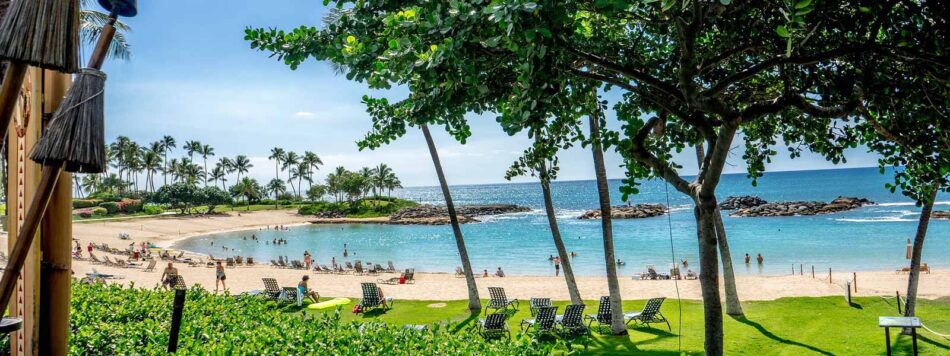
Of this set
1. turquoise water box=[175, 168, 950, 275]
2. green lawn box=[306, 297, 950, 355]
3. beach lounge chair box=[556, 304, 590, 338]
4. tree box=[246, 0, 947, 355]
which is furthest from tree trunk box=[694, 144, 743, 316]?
turquoise water box=[175, 168, 950, 275]

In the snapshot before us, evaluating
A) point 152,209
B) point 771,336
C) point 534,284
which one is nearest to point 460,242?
point 771,336

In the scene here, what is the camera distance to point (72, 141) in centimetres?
251

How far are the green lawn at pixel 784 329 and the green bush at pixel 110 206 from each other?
81.6m

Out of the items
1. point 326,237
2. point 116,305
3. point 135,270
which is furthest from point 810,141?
point 326,237

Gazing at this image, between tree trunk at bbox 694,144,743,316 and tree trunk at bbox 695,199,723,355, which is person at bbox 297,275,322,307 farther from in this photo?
tree trunk at bbox 695,199,723,355

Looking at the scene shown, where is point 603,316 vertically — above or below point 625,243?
above

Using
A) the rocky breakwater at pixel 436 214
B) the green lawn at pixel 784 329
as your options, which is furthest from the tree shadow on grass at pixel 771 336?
the rocky breakwater at pixel 436 214

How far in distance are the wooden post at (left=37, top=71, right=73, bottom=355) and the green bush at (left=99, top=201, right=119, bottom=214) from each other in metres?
93.8

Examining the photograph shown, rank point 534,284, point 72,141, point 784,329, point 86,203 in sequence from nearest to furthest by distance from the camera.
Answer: point 72,141 → point 784,329 → point 534,284 → point 86,203

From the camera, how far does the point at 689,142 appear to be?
671 centimetres

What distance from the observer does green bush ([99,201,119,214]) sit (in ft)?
269

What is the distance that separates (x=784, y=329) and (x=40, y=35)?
46.3ft

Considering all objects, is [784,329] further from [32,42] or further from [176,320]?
[32,42]

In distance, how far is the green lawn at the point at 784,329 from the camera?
10.8 m
